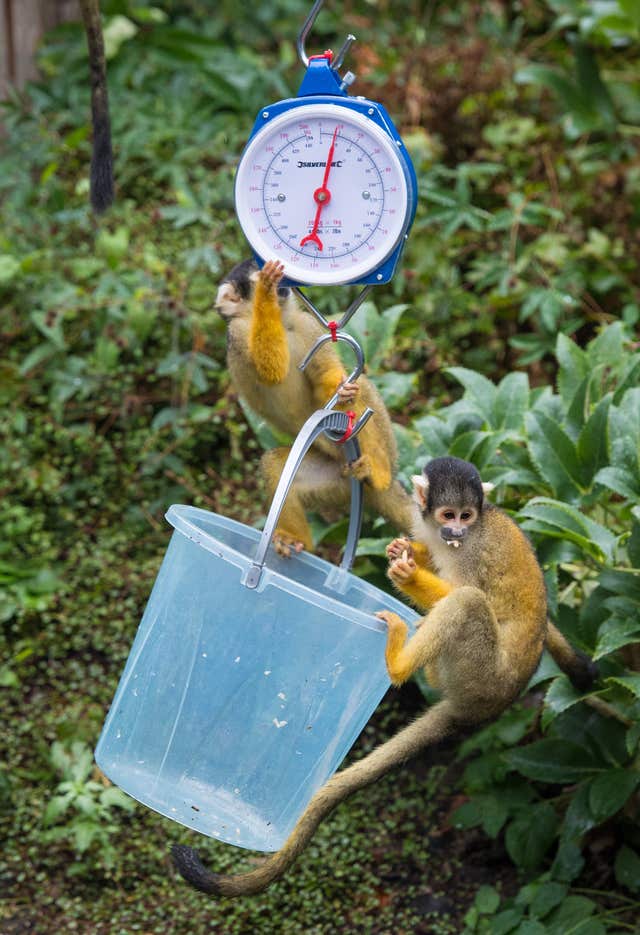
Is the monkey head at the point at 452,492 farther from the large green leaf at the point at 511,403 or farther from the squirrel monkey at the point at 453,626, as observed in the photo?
the large green leaf at the point at 511,403

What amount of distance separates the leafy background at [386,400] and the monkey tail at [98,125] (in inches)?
46.4

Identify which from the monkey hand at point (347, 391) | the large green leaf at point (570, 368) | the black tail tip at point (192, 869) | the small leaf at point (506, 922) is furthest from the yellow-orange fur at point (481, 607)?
the large green leaf at point (570, 368)

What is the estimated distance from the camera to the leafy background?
10.3 feet

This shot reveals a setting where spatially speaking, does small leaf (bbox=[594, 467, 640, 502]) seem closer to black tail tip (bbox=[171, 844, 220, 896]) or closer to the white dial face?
the white dial face

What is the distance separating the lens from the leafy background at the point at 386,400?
313 centimetres

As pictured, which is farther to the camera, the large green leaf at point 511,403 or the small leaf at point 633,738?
the large green leaf at point 511,403

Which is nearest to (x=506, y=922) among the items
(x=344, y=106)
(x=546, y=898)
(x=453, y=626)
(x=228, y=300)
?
(x=546, y=898)

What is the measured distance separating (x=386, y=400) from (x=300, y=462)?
56.3 inches

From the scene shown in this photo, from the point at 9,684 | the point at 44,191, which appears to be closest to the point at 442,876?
the point at 9,684

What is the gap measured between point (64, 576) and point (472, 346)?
2094 millimetres

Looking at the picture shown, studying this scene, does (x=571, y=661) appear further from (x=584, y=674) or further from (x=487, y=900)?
(x=487, y=900)

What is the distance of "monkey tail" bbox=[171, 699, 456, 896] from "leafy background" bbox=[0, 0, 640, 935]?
35 cm

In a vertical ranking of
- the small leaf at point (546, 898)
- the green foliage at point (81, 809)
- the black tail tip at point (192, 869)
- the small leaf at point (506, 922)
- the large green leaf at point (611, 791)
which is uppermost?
the black tail tip at point (192, 869)

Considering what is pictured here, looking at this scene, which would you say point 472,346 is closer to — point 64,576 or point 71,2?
point 64,576
